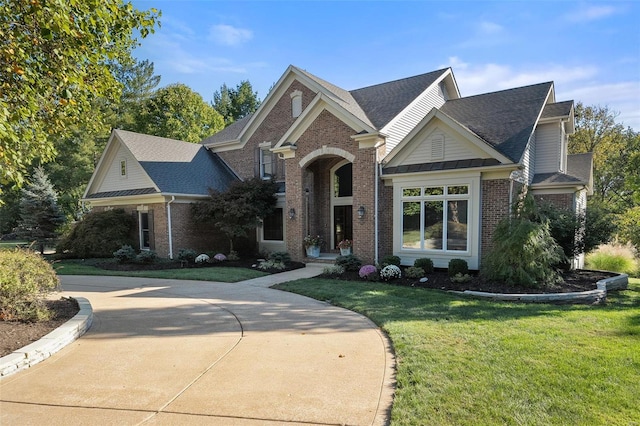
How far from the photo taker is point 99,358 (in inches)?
186

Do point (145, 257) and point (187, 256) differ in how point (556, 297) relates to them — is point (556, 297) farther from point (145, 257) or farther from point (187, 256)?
point (145, 257)

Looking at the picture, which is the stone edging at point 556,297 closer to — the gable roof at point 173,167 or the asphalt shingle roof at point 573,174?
the asphalt shingle roof at point 573,174

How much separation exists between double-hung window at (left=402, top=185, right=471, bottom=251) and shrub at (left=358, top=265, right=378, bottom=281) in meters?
1.89

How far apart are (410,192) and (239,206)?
23.2 ft

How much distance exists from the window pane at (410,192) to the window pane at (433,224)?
0.45 m

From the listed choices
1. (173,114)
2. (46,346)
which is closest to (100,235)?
(46,346)

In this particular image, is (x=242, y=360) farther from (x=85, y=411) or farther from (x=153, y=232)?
(x=153, y=232)

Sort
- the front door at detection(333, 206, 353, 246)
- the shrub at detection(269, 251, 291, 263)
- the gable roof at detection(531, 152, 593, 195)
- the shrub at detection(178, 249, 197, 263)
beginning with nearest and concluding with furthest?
the gable roof at detection(531, 152, 593, 195)
the shrub at detection(269, 251, 291, 263)
the shrub at detection(178, 249, 197, 263)
the front door at detection(333, 206, 353, 246)

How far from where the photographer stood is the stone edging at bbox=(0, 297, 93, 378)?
4.32 m

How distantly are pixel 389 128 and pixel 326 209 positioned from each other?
4882mm

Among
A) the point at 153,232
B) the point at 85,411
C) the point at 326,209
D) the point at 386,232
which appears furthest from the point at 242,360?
the point at 153,232

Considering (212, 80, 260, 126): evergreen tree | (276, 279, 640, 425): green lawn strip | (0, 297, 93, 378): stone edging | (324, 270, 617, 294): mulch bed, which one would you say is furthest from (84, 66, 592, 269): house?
(212, 80, 260, 126): evergreen tree

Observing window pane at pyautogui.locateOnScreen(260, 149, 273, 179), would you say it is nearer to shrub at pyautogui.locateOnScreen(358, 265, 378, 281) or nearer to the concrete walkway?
shrub at pyautogui.locateOnScreen(358, 265, 378, 281)

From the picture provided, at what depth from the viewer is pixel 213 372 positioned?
4.23 m
